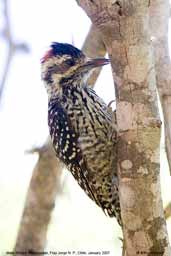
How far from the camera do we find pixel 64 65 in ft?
10.9

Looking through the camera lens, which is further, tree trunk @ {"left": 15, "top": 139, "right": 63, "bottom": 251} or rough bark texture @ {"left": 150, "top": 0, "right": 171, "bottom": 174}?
tree trunk @ {"left": 15, "top": 139, "right": 63, "bottom": 251}

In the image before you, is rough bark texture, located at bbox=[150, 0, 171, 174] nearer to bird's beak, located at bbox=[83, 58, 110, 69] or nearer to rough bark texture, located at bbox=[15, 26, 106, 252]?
bird's beak, located at bbox=[83, 58, 110, 69]

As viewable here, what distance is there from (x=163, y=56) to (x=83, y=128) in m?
0.70

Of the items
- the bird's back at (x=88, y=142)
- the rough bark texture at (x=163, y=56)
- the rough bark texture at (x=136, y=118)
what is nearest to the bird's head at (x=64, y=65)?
the bird's back at (x=88, y=142)

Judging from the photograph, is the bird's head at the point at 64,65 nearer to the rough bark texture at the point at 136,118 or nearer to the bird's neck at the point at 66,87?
the bird's neck at the point at 66,87

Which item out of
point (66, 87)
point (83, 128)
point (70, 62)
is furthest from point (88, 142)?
point (70, 62)

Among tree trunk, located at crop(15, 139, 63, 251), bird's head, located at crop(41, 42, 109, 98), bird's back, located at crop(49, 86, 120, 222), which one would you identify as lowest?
tree trunk, located at crop(15, 139, 63, 251)

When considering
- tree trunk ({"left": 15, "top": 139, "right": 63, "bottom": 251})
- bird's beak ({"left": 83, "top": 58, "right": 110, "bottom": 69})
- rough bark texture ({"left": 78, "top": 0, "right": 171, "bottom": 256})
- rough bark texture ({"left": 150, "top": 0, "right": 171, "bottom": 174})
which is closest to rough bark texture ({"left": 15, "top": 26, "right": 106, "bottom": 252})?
tree trunk ({"left": 15, "top": 139, "right": 63, "bottom": 251})

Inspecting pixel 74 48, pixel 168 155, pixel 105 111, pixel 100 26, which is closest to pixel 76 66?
pixel 74 48

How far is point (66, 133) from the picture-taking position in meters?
3.16

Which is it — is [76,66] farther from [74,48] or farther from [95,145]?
[95,145]

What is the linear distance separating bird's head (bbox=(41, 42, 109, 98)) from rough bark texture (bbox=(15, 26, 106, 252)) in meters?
0.55

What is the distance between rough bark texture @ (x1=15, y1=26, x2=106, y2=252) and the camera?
3617 millimetres

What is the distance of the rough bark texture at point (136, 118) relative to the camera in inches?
81.0
